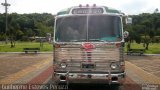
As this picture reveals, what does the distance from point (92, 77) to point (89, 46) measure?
1081 mm

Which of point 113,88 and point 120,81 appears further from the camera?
point 113,88

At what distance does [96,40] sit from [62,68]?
156 cm

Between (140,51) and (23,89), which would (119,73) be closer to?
(23,89)

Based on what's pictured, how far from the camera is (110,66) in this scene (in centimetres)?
1126

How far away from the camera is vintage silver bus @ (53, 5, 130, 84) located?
1126cm

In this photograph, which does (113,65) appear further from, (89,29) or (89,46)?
(89,29)

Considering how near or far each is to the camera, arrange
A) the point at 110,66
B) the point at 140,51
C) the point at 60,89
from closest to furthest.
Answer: the point at 110,66
the point at 60,89
the point at 140,51

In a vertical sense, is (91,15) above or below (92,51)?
above

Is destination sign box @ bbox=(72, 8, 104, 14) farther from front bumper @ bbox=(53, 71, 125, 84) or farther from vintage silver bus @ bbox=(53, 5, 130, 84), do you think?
front bumper @ bbox=(53, 71, 125, 84)

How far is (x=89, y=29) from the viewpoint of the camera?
38.1 feet

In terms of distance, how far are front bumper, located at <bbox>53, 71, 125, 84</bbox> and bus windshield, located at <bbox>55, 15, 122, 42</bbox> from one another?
1.19 metres

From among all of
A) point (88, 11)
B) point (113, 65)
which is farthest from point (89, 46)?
point (88, 11)

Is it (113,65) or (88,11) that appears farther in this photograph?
(88,11)

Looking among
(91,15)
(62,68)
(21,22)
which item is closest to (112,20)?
(91,15)
